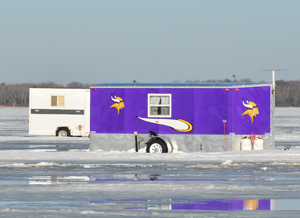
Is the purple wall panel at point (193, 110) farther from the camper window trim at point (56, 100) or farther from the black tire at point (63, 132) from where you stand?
the black tire at point (63, 132)

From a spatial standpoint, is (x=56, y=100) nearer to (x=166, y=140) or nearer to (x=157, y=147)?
(x=157, y=147)

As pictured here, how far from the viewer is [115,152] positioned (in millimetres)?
22781

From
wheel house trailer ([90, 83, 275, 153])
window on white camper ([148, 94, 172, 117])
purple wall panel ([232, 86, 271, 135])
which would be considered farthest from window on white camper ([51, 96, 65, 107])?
purple wall panel ([232, 86, 271, 135])

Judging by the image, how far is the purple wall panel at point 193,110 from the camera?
22.5 m

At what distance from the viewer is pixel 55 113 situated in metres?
34.5

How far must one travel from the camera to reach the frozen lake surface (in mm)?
11133

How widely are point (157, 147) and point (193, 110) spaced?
7.11 ft

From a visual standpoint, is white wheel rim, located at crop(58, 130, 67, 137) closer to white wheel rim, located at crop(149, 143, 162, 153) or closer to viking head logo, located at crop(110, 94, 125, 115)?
viking head logo, located at crop(110, 94, 125, 115)

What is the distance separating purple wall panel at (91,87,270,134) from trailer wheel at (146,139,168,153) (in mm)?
457

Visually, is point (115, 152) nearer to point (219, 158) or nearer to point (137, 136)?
point (137, 136)

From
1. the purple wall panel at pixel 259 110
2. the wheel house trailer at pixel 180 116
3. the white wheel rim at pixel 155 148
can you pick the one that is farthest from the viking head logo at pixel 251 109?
the white wheel rim at pixel 155 148

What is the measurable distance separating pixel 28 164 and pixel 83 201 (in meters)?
7.63

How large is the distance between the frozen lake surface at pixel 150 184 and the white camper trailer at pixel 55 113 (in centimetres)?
1194

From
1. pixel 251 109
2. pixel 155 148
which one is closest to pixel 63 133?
pixel 155 148
